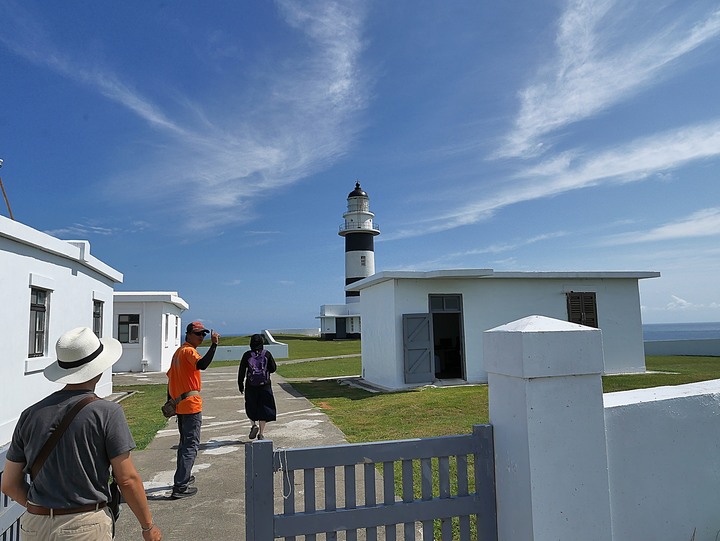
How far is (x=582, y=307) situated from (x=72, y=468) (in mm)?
15851

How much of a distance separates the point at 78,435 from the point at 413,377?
11.8 metres

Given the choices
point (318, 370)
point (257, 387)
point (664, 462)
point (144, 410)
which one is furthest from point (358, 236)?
point (664, 462)

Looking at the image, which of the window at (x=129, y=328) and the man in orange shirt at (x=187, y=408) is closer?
the man in orange shirt at (x=187, y=408)

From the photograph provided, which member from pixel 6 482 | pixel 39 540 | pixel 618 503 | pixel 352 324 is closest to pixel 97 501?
pixel 39 540

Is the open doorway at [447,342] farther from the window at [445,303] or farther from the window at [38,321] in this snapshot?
the window at [38,321]

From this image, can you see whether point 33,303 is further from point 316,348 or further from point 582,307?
point 316,348

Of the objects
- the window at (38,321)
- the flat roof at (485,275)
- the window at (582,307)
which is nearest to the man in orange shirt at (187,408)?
the window at (38,321)

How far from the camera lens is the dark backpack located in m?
7.02

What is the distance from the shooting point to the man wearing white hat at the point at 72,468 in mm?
2217

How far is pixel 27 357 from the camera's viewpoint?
8773 mm

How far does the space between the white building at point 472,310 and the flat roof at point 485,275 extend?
29 millimetres

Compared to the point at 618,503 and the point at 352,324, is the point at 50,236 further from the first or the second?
the point at 352,324

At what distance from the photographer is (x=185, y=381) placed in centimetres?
523

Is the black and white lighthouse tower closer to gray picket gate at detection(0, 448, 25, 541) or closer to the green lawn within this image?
the green lawn
